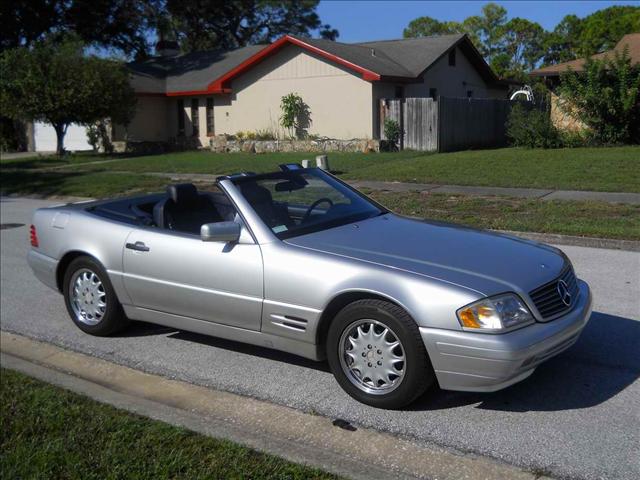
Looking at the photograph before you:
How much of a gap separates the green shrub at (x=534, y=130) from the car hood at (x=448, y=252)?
1793 centimetres

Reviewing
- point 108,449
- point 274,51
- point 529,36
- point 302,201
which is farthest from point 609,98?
point 529,36

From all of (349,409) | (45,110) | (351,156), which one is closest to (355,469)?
(349,409)

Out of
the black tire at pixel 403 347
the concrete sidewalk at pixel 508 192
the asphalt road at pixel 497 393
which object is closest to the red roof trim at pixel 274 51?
the concrete sidewalk at pixel 508 192

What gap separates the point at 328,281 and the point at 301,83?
80.3ft

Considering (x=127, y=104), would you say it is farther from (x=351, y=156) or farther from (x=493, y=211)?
(x=493, y=211)

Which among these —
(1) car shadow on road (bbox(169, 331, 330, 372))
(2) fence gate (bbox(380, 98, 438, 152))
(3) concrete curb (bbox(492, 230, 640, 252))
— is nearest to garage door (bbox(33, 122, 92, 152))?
(2) fence gate (bbox(380, 98, 438, 152))

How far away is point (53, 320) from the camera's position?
267 inches

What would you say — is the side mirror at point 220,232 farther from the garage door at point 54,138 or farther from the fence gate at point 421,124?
the garage door at point 54,138

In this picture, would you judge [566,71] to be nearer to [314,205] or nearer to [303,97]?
[303,97]

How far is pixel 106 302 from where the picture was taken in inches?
235

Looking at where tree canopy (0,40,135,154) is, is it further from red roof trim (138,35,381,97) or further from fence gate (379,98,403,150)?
fence gate (379,98,403,150)

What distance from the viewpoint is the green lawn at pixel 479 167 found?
1465 cm

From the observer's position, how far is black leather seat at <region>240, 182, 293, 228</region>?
521cm

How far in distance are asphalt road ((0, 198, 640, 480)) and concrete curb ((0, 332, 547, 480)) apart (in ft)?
0.38
